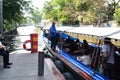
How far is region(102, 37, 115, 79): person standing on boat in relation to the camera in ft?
28.2

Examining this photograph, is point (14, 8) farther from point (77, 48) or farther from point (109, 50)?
point (109, 50)

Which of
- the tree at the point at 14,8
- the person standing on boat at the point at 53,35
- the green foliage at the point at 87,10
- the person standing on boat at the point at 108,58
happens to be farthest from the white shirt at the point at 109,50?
the green foliage at the point at 87,10

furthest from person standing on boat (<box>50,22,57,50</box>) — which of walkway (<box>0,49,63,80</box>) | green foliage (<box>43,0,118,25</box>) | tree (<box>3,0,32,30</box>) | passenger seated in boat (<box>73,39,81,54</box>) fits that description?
green foliage (<box>43,0,118,25</box>)

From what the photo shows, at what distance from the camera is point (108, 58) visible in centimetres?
873

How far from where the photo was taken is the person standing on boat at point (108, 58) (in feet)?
28.2

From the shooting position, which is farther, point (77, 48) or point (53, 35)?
point (53, 35)

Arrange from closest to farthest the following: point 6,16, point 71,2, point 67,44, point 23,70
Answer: point 23,70 < point 67,44 < point 6,16 < point 71,2

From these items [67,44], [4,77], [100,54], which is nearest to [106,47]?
[100,54]

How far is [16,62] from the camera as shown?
1425 cm

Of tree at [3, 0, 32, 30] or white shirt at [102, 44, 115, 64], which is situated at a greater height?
tree at [3, 0, 32, 30]

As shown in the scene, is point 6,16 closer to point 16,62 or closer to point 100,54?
point 16,62


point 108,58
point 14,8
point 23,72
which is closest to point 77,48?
point 23,72

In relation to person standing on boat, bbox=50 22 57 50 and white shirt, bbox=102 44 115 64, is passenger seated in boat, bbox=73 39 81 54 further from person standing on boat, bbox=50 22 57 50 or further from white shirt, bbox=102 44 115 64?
white shirt, bbox=102 44 115 64

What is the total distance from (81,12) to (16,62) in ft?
153
